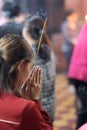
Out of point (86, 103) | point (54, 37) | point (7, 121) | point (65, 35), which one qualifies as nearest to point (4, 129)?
point (7, 121)

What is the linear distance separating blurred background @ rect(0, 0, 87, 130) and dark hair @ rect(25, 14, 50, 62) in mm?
72

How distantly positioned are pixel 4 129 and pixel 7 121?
35mm

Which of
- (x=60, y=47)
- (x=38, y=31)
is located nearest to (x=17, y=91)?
(x=38, y=31)

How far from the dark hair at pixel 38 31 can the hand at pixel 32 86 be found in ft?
1.28

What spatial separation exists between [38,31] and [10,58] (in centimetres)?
77

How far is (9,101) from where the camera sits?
156 centimetres

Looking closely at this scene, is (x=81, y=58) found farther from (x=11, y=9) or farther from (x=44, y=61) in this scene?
(x=11, y=9)

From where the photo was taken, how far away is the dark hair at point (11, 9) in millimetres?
2711

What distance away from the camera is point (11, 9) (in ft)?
9.20

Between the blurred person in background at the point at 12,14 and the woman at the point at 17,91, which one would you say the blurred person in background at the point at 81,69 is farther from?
the woman at the point at 17,91

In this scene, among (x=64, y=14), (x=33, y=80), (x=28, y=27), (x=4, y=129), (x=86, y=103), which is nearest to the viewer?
(x=4, y=129)

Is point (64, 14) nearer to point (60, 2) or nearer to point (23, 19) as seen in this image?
point (60, 2)

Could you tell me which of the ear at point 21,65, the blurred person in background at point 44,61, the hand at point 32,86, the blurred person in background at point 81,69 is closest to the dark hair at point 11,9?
the blurred person in background at point 44,61

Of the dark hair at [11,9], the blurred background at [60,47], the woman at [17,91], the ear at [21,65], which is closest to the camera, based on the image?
the woman at [17,91]
